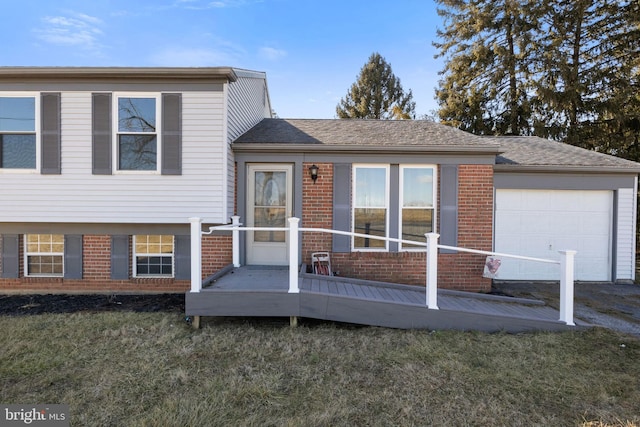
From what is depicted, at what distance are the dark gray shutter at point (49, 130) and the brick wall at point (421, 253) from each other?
4.60 m

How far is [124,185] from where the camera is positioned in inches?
235

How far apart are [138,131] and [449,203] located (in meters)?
6.11

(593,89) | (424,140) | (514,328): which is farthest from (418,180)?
(593,89)

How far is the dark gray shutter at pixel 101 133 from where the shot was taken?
233 inches

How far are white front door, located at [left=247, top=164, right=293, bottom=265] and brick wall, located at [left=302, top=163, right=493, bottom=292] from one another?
446 mm

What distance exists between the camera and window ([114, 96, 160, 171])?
5.95 m

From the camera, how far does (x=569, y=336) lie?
168 inches

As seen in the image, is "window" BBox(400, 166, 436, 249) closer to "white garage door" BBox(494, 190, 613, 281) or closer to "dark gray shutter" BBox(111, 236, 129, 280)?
"white garage door" BBox(494, 190, 613, 281)

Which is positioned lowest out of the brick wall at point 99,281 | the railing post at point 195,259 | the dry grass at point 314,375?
the dry grass at point 314,375

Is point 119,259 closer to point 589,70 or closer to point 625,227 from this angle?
point 625,227

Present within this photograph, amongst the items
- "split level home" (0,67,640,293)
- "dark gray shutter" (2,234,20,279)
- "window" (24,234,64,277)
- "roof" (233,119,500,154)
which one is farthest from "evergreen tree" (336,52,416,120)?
"dark gray shutter" (2,234,20,279)

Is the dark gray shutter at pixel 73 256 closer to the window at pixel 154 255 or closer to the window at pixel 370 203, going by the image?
the window at pixel 154 255

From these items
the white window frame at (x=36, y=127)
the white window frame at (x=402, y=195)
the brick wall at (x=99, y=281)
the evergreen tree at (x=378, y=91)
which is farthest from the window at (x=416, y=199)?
the evergreen tree at (x=378, y=91)

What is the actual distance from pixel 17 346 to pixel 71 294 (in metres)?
2.87
